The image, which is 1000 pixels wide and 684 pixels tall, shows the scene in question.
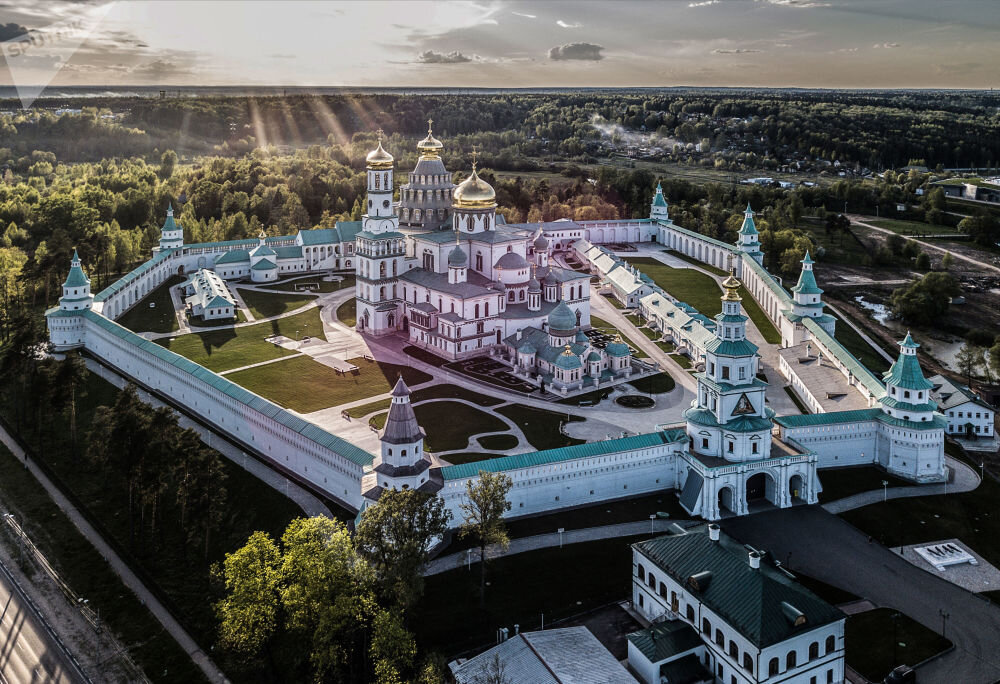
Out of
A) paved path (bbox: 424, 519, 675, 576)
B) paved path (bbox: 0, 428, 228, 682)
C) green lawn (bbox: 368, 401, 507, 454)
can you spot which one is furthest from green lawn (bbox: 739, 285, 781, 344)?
paved path (bbox: 0, 428, 228, 682)

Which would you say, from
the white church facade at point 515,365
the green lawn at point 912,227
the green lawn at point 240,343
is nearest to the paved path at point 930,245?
the green lawn at point 912,227

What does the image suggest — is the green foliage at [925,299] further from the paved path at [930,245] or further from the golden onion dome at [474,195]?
the golden onion dome at [474,195]

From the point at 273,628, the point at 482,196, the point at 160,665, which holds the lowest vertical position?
the point at 160,665

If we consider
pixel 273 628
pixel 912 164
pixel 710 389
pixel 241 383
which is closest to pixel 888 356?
pixel 710 389

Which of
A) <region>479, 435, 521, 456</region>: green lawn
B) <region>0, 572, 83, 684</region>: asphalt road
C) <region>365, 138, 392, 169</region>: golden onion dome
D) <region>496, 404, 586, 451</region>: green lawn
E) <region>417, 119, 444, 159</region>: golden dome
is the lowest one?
<region>0, 572, 83, 684</region>: asphalt road

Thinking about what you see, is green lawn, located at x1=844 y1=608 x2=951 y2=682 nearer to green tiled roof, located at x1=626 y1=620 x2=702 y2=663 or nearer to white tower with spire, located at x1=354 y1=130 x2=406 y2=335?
green tiled roof, located at x1=626 y1=620 x2=702 y2=663

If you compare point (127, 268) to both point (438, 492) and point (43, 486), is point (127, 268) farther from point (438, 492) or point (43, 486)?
point (438, 492)

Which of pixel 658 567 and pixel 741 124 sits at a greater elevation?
pixel 741 124
